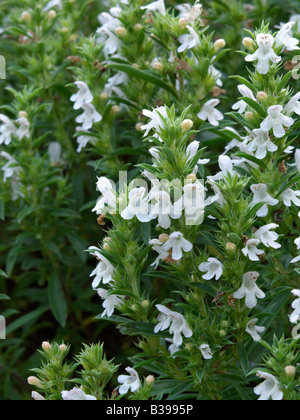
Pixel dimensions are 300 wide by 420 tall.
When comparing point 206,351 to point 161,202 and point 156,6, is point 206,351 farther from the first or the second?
point 156,6

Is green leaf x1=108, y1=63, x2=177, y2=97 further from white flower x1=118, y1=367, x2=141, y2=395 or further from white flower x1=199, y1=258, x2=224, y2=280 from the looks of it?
white flower x1=118, y1=367, x2=141, y2=395

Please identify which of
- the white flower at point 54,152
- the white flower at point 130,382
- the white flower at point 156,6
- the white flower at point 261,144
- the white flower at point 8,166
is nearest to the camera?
the white flower at point 130,382

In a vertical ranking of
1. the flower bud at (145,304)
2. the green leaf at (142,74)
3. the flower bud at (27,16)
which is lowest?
the flower bud at (145,304)

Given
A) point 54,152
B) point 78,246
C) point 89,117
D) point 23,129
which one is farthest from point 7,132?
point 78,246

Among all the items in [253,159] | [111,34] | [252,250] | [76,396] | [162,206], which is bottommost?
[76,396]

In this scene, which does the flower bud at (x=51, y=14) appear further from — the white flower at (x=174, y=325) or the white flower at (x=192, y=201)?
the white flower at (x=174, y=325)

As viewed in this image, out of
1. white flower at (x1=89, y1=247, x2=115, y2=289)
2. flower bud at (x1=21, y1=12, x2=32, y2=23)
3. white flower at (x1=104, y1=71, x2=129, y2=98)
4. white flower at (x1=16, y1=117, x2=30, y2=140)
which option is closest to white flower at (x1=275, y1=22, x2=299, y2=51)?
white flower at (x1=104, y1=71, x2=129, y2=98)

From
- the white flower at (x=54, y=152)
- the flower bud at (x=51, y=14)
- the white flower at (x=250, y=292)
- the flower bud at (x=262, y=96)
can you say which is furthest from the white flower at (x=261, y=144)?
the flower bud at (x=51, y=14)
